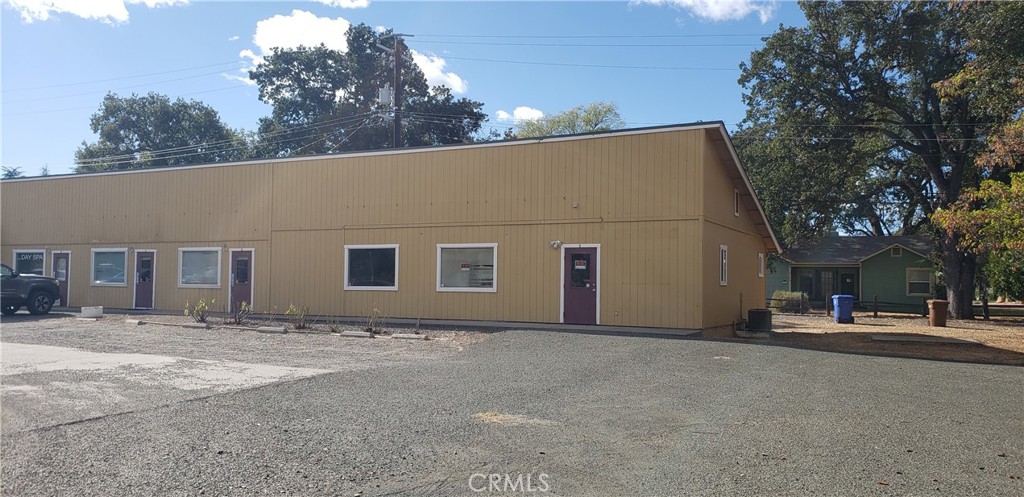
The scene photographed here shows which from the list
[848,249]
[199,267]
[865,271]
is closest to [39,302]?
[199,267]

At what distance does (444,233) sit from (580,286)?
397cm

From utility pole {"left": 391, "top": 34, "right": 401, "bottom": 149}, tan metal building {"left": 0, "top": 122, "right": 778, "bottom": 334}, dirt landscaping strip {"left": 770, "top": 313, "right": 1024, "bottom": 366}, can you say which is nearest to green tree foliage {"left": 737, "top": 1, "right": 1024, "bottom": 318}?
tan metal building {"left": 0, "top": 122, "right": 778, "bottom": 334}

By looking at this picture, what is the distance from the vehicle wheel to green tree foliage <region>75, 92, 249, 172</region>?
101 feet

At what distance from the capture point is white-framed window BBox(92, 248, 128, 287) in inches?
876

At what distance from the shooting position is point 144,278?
2186cm

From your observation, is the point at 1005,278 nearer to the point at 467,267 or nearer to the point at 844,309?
the point at 844,309

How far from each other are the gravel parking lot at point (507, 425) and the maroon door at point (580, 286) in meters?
4.65

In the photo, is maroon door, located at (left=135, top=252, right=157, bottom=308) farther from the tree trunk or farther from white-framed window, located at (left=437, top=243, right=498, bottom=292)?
the tree trunk

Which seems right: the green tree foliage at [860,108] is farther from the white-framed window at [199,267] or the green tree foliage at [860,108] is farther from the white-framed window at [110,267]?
the white-framed window at [110,267]

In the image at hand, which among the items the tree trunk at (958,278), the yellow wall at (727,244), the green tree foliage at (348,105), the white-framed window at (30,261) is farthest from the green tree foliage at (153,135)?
the tree trunk at (958,278)

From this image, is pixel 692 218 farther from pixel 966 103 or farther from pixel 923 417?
pixel 966 103

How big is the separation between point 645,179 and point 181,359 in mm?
Result: 10248

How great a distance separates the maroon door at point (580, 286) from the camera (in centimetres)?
1595

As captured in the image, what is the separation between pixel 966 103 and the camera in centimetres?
2620
